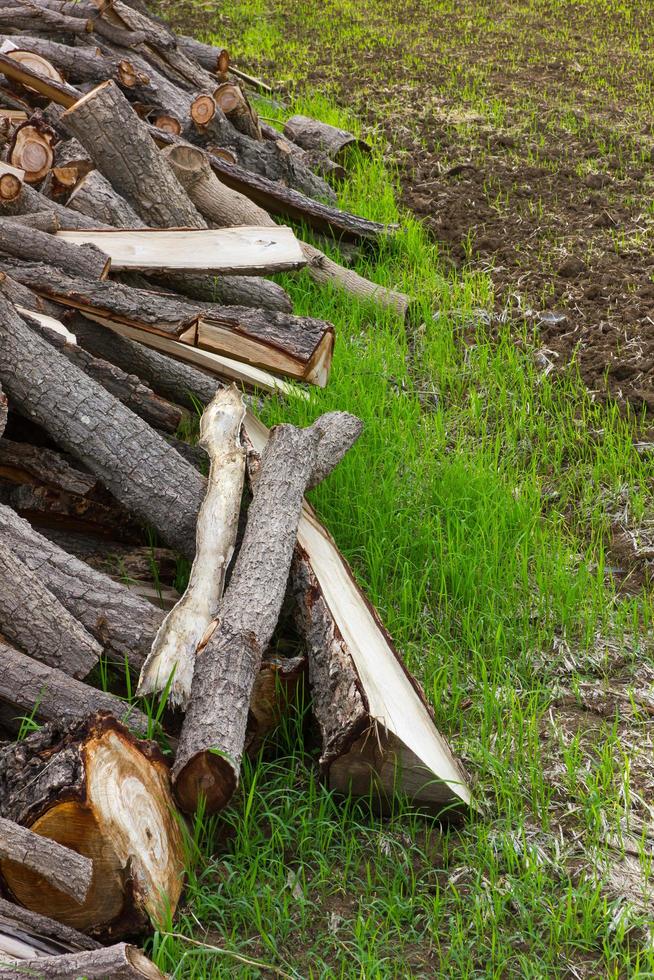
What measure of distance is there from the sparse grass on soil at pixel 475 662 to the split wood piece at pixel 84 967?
0.29 m

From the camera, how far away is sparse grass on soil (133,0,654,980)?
2.61 meters

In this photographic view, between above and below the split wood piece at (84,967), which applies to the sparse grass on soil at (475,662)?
above

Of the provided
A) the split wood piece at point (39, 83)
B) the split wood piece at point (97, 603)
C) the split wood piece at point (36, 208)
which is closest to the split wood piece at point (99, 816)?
the split wood piece at point (97, 603)

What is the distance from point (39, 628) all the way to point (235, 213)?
370 cm

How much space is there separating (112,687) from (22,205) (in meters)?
2.81

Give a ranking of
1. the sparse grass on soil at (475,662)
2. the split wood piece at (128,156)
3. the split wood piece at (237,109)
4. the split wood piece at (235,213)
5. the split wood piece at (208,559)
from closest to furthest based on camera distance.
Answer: the sparse grass on soil at (475,662), the split wood piece at (208,559), the split wood piece at (128,156), the split wood piece at (235,213), the split wood piece at (237,109)

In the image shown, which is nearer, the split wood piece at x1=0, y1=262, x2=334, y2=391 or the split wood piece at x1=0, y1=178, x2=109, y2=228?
the split wood piece at x1=0, y1=262, x2=334, y2=391

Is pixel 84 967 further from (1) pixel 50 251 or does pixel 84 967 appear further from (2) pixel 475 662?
(1) pixel 50 251

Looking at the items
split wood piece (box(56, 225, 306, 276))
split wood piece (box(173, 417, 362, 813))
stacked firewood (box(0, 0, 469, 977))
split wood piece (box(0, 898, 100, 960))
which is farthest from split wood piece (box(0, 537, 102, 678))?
split wood piece (box(56, 225, 306, 276))

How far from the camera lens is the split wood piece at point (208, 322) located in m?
4.21

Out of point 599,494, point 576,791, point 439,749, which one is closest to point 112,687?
point 439,749

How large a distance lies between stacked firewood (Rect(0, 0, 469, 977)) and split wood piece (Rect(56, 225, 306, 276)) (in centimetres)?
1

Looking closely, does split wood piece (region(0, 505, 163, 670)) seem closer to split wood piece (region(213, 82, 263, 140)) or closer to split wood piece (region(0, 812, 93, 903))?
split wood piece (region(0, 812, 93, 903))

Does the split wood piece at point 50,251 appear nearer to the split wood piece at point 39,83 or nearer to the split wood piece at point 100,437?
the split wood piece at point 100,437
